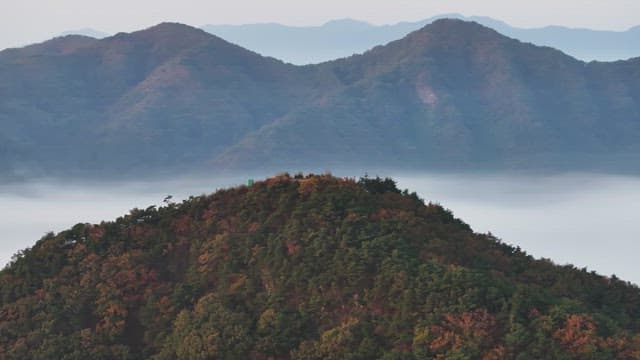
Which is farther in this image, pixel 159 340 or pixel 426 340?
→ pixel 159 340

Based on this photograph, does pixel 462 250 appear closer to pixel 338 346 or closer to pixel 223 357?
pixel 338 346

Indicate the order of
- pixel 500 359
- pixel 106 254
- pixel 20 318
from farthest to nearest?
pixel 106 254 → pixel 20 318 → pixel 500 359

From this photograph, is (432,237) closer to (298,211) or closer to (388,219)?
(388,219)

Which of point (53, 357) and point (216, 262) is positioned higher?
point (216, 262)

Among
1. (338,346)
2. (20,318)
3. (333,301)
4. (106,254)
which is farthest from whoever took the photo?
(106,254)

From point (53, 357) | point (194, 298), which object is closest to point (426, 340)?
point (194, 298)

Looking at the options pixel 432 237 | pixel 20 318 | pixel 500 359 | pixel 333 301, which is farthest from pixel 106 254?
pixel 500 359
